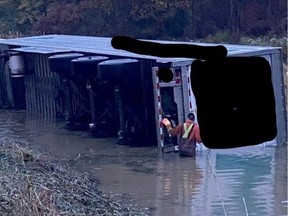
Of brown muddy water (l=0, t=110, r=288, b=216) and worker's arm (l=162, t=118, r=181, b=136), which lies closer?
brown muddy water (l=0, t=110, r=288, b=216)

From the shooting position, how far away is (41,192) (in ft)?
24.5

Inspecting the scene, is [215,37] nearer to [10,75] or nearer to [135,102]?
[10,75]

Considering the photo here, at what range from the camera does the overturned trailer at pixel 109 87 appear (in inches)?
577

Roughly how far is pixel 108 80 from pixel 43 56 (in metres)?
4.32

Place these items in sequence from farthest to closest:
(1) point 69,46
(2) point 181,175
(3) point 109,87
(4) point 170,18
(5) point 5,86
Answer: (4) point 170,18, (5) point 5,86, (1) point 69,46, (3) point 109,87, (2) point 181,175

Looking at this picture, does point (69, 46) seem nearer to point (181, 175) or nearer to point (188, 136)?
point (188, 136)

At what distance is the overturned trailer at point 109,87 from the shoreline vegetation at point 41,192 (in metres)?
2.71

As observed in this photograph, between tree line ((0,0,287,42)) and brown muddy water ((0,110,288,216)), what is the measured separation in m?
13.7

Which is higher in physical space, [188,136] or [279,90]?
[279,90]

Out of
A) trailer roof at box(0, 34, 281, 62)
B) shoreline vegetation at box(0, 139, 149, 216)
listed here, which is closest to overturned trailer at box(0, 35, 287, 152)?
trailer roof at box(0, 34, 281, 62)

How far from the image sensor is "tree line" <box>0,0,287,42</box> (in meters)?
31.0

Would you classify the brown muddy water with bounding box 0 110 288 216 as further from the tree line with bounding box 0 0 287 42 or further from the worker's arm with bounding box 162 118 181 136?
the tree line with bounding box 0 0 287 42

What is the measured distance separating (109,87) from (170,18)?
51.5 feet

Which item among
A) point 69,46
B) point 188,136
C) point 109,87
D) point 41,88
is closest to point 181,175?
point 188,136
